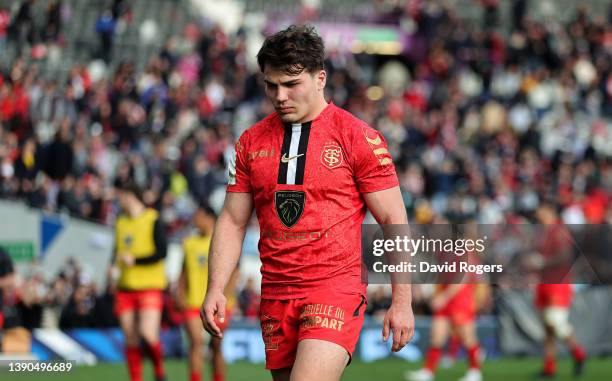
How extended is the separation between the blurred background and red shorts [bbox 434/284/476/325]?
1011 millimetres

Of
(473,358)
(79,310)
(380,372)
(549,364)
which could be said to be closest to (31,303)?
(79,310)

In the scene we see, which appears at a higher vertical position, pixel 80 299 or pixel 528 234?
pixel 528 234

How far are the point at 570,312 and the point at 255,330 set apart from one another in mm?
4825

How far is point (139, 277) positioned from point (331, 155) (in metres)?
6.38

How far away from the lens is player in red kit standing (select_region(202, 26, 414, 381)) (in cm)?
602

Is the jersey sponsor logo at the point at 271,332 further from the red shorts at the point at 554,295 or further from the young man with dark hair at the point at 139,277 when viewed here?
the red shorts at the point at 554,295

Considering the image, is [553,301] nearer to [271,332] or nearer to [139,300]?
[139,300]

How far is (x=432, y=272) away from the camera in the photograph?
8531 mm

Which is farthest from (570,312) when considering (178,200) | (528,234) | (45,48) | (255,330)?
(45,48)

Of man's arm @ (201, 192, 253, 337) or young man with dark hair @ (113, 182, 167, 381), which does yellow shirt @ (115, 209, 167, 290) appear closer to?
young man with dark hair @ (113, 182, 167, 381)

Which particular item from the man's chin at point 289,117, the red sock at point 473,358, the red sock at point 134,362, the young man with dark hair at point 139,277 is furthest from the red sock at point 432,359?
the man's chin at point 289,117

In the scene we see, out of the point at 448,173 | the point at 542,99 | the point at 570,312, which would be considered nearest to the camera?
the point at 570,312

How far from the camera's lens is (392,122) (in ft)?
79.9

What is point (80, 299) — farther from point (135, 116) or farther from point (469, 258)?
point (469, 258)
